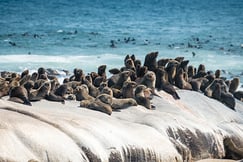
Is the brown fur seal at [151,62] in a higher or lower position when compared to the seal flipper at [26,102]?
lower

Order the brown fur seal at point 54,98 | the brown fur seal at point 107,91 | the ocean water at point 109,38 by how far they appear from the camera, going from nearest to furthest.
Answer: the brown fur seal at point 54,98, the brown fur seal at point 107,91, the ocean water at point 109,38

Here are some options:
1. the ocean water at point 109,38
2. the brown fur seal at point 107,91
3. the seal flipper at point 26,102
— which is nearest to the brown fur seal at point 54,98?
the seal flipper at point 26,102

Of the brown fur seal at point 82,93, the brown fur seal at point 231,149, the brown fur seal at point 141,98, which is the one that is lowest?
the brown fur seal at point 231,149

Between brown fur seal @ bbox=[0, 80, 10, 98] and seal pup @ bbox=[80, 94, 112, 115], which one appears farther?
brown fur seal @ bbox=[0, 80, 10, 98]

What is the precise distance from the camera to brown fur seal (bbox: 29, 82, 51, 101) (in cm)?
1317

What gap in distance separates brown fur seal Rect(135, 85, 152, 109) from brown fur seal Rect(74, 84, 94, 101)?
992 mm

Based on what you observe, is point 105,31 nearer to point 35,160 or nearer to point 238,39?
point 238,39

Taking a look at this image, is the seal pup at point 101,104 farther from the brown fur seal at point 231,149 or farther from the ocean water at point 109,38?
the ocean water at point 109,38

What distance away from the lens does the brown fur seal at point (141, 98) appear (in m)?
13.7

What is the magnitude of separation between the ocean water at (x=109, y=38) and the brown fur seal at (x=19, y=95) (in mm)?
14742

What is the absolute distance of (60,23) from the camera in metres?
58.6

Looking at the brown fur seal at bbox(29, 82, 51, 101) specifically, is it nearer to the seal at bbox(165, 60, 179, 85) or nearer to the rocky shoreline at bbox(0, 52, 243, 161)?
the rocky shoreline at bbox(0, 52, 243, 161)

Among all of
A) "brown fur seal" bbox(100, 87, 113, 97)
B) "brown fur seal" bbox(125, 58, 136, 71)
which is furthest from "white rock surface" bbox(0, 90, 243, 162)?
"brown fur seal" bbox(125, 58, 136, 71)

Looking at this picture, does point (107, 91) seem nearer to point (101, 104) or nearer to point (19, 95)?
point (101, 104)
